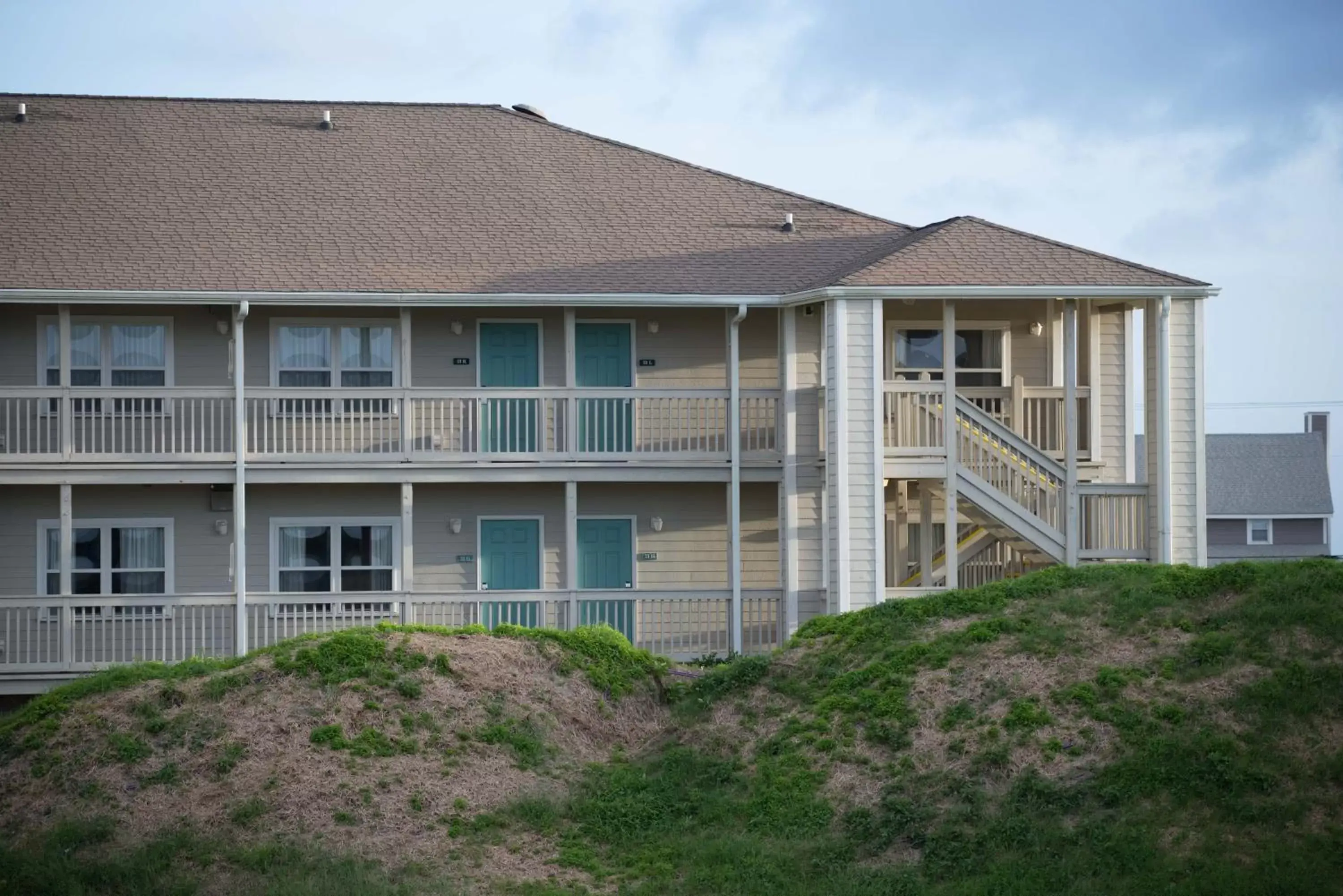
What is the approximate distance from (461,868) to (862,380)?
9747 mm

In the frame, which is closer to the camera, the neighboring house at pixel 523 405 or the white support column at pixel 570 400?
the neighboring house at pixel 523 405

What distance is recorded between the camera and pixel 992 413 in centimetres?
2358

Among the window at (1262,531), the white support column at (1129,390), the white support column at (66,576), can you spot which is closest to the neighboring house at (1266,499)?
the window at (1262,531)

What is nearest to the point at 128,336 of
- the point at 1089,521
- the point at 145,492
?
the point at 145,492

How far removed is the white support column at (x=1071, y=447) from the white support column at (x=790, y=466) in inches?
140

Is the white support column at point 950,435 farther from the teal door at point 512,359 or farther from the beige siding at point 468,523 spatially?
the teal door at point 512,359

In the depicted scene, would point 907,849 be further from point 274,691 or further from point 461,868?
point 274,691

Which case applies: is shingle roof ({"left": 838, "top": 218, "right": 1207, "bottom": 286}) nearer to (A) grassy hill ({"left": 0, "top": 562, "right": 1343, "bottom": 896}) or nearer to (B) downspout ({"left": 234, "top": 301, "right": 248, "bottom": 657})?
(A) grassy hill ({"left": 0, "top": 562, "right": 1343, "bottom": 896})

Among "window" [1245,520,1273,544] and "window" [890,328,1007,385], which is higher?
"window" [890,328,1007,385]

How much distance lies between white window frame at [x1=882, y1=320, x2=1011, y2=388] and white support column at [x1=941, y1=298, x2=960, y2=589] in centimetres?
244

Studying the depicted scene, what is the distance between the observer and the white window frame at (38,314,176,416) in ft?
73.0

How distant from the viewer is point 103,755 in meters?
14.3

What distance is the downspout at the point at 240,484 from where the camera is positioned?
20.5 m

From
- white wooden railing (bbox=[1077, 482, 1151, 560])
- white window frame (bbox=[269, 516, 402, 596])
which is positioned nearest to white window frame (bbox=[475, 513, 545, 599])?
white window frame (bbox=[269, 516, 402, 596])
